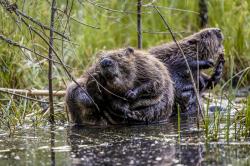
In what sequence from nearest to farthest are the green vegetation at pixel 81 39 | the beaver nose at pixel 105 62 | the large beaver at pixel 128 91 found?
the beaver nose at pixel 105 62 < the large beaver at pixel 128 91 < the green vegetation at pixel 81 39

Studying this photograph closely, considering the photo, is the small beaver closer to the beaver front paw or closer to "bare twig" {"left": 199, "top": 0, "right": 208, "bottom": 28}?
the beaver front paw

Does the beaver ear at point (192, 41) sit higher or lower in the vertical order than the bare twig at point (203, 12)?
lower

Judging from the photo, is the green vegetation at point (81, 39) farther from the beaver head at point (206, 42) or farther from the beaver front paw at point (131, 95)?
the beaver front paw at point (131, 95)

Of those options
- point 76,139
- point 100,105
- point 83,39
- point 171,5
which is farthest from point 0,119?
point 171,5

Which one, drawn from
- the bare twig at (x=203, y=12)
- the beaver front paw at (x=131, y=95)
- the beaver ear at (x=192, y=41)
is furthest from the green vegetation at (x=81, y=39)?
the beaver front paw at (x=131, y=95)

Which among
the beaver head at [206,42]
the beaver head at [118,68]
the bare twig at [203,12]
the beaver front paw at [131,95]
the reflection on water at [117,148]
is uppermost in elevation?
the bare twig at [203,12]

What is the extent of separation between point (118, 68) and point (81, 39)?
2.98 meters

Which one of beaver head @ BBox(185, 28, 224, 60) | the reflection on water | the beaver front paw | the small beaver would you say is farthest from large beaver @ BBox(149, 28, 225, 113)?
the reflection on water


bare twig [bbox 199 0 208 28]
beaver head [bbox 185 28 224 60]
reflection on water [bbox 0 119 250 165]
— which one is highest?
bare twig [bbox 199 0 208 28]

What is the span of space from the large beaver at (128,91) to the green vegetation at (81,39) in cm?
25

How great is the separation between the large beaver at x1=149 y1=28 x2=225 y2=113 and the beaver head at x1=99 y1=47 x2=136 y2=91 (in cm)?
76

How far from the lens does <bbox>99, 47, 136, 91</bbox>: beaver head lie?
597 cm

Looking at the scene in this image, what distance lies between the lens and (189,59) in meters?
7.17

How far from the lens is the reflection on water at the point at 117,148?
4508mm
